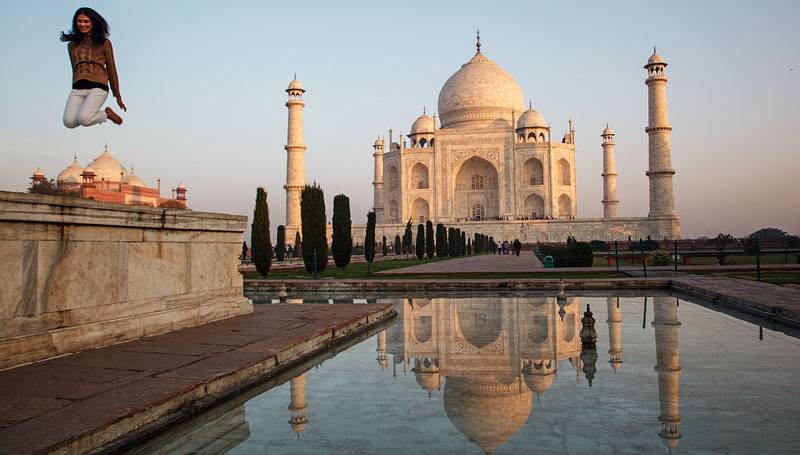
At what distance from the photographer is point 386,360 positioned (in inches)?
162

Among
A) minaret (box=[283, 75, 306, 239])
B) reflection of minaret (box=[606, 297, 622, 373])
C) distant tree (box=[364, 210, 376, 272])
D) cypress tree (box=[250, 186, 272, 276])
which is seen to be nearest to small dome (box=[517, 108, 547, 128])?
minaret (box=[283, 75, 306, 239])

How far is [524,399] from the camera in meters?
2.98

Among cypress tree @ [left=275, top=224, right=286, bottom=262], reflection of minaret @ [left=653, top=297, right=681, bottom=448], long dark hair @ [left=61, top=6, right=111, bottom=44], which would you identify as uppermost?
long dark hair @ [left=61, top=6, right=111, bottom=44]

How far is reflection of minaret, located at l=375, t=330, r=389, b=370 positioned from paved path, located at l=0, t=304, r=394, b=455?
0.31 m

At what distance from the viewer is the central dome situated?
45.0 m

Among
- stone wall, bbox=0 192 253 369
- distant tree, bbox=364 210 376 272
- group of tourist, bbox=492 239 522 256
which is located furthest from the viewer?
group of tourist, bbox=492 239 522 256

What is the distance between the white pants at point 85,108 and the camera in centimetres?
384

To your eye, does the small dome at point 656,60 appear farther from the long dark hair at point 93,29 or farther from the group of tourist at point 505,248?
the long dark hair at point 93,29

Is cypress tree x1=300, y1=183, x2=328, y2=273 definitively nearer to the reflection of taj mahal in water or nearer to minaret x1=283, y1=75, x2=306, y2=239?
the reflection of taj mahal in water

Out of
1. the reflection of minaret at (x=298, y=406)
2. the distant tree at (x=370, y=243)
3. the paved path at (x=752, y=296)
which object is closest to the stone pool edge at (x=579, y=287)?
the paved path at (x=752, y=296)

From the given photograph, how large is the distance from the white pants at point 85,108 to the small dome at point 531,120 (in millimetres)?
42836

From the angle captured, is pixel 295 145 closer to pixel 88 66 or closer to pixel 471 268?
pixel 471 268

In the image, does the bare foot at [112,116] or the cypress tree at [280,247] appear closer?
the bare foot at [112,116]

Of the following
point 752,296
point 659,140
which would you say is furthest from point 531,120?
point 752,296
